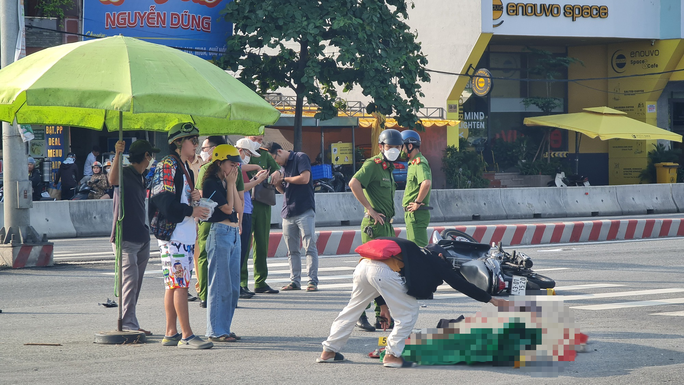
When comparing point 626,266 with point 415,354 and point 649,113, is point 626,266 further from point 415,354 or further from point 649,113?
point 649,113

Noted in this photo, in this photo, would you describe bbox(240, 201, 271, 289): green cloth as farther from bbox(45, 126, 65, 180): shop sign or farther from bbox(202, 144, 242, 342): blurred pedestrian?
bbox(45, 126, 65, 180): shop sign

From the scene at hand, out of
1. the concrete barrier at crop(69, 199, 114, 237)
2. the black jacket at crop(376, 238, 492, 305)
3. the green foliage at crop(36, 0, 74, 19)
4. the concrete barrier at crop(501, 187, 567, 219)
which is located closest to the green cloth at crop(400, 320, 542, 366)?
the black jacket at crop(376, 238, 492, 305)

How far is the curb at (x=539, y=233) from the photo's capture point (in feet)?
47.6

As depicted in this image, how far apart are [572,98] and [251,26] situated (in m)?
16.2

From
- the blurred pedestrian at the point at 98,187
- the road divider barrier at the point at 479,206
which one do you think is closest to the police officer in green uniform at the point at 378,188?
the road divider barrier at the point at 479,206

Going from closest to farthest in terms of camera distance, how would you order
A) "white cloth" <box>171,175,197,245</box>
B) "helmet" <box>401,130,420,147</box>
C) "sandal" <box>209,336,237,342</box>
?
1. "white cloth" <box>171,175,197,245</box>
2. "sandal" <box>209,336,237,342</box>
3. "helmet" <box>401,130,420,147</box>

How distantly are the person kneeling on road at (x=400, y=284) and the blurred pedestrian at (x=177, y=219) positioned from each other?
145cm

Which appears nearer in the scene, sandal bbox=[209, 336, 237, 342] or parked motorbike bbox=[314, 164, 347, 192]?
sandal bbox=[209, 336, 237, 342]

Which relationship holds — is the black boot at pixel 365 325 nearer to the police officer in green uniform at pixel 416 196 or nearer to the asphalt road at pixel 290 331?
the asphalt road at pixel 290 331

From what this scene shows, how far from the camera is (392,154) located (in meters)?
7.86

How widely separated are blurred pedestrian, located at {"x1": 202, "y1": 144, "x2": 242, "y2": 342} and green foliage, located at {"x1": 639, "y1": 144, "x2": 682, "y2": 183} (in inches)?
1095

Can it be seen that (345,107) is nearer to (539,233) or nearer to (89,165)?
(89,165)

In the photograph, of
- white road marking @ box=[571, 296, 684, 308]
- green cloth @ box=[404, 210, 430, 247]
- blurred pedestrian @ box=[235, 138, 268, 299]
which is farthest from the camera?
blurred pedestrian @ box=[235, 138, 268, 299]

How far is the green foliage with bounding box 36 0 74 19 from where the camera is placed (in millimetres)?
23141
